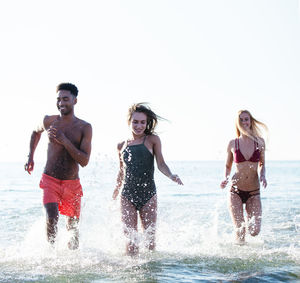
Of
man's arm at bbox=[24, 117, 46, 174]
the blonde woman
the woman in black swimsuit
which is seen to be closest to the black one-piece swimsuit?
the woman in black swimsuit

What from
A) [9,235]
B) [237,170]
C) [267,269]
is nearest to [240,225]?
[237,170]

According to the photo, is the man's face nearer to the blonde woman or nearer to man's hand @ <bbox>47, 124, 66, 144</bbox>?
man's hand @ <bbox>47, 124, 66, 144</bbox>

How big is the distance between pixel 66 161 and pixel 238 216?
288 centimetres

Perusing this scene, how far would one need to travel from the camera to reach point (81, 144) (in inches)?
241

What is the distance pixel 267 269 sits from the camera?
554 cm

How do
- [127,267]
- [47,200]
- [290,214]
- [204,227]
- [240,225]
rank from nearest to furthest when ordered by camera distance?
[127,267]
[47,200]
[240,225]
[204,227]
[290,214]

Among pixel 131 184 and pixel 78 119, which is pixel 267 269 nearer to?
pixel 131 184

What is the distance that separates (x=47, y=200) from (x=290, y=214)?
794cm

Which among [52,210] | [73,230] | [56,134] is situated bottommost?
[73,230]

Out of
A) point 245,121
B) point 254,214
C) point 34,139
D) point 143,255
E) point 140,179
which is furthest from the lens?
point 245,121

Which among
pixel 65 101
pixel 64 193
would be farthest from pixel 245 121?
pixel 64 193

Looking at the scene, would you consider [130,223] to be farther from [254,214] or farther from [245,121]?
[245,121]

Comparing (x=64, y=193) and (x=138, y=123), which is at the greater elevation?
(x=138, y=123)

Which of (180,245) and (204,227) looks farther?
(204,227)
